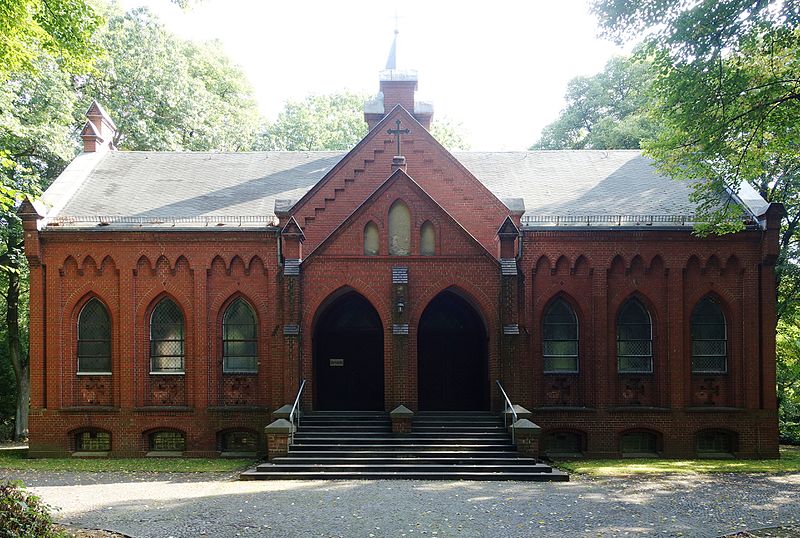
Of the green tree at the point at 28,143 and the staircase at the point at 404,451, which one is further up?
the green tree at the point at 28,143

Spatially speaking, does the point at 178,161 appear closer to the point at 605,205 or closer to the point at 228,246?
the point at 228,246

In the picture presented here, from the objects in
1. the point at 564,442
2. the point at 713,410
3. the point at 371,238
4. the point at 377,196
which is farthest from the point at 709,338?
the point at 377,196

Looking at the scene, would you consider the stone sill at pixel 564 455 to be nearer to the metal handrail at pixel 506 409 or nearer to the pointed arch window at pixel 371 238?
the metal handrail at pixel 506 409

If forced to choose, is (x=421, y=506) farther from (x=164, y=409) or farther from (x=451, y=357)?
(x=164, y=409)

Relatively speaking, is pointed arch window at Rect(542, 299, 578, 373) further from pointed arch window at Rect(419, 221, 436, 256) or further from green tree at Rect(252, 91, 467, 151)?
green tree at Rect(252, 91, 467, 151)

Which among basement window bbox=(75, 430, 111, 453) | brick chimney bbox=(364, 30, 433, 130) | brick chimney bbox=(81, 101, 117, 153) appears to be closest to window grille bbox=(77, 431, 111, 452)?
basement window bbox=(75, 430, 111, 453)

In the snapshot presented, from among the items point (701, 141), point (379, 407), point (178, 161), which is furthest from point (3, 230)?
point (701, 141)

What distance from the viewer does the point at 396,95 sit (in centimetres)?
2397

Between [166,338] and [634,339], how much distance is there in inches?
512

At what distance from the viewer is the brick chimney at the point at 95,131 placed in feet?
79.5

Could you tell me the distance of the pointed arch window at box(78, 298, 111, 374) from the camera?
20.5 meters

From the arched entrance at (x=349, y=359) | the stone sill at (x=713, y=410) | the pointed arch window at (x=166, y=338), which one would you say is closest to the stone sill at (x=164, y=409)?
the pointed arch window at (x=166, y=338)

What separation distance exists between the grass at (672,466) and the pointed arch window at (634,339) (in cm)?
257

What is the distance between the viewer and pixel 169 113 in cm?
3038
